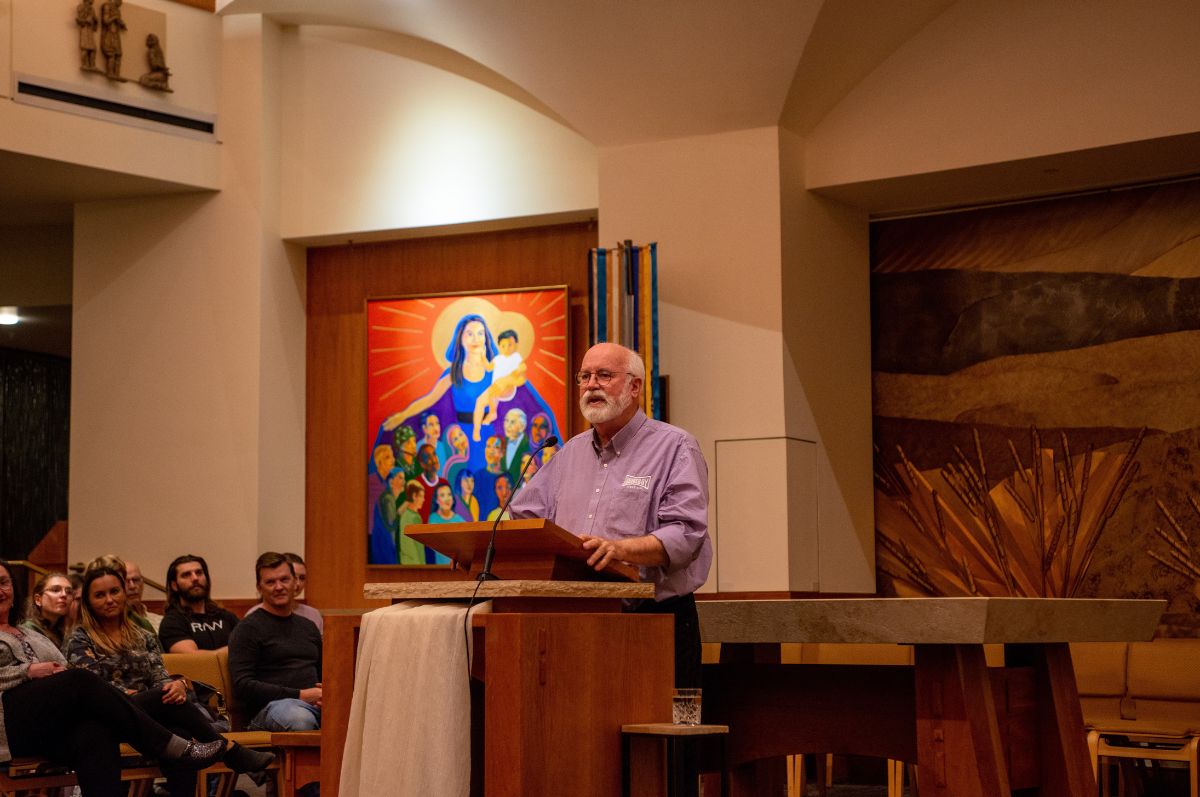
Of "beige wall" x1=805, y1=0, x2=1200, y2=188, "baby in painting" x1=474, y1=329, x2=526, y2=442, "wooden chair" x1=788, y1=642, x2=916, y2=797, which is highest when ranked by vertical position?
"beige wall" x1=805, y1=0, x2=1200, y2=188

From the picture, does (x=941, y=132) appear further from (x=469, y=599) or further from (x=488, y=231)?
(x=469, y=599)

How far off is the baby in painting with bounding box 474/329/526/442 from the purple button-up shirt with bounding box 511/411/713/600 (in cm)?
499

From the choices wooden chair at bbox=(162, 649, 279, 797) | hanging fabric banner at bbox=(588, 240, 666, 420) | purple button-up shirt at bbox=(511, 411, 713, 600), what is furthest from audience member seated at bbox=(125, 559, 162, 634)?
purple button-up shirt at bbox=(511, 411, 713, 600)

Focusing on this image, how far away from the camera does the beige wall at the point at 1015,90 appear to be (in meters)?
7.20

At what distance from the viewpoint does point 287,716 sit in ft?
20.8

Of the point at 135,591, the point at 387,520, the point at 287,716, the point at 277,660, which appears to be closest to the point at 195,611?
the point at 135,591

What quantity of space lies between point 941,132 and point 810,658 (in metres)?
2.71

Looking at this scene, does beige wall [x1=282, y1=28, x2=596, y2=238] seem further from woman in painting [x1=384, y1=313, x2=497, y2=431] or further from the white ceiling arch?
woman in painting [x1=384, y1=313, x2=497, y2=431]

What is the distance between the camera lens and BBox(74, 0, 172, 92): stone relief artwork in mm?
8688

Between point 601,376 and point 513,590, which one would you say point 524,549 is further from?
point 601,376

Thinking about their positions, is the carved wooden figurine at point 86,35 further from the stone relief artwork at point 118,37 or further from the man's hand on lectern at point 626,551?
the man's hand on lectern at point 626,551

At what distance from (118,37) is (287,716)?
14.6 ft

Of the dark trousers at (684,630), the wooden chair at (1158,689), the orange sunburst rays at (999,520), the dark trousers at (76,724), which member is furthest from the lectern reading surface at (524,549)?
the orange sunburst rays at (999,520)

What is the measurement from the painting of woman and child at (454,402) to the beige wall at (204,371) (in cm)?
59
